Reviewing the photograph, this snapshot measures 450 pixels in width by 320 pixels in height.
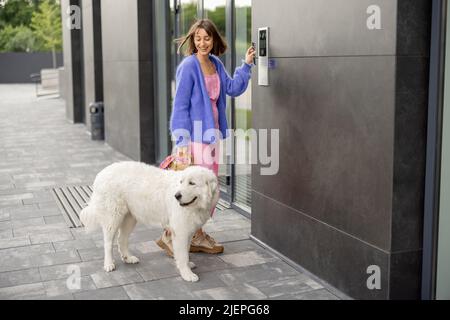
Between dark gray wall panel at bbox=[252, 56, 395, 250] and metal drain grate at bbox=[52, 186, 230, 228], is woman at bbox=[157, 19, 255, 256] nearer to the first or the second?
dark gray wall panel at bbox=[252, 56, 395, 250]

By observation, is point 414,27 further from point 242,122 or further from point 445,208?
point 242,122

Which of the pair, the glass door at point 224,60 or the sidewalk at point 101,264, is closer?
the sidewalk at point 101,264

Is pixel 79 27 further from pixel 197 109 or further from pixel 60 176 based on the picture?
pixel 197 109

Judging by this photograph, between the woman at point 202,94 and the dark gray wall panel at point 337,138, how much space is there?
39 centimetres

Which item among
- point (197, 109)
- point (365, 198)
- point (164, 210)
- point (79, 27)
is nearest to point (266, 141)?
point (197, 109)

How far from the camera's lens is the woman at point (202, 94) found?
484cm

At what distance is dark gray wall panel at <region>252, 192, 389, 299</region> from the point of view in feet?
12.6

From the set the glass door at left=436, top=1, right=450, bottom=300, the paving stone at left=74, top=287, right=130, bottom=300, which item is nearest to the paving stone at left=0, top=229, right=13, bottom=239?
the paving stone at left=74, top=287, right=130, bottom=300

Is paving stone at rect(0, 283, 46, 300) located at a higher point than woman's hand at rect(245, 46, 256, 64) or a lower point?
lower

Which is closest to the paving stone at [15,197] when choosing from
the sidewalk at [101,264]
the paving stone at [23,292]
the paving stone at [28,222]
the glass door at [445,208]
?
the sidewalk at [101,264]

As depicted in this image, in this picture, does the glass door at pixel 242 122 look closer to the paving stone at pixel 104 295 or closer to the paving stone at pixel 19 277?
the paving stone at pixel 104 295

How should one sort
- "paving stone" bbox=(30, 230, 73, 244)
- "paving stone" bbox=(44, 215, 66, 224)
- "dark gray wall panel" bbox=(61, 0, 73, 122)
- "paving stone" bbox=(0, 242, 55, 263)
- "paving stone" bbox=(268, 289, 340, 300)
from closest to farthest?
1. "paving stone" bbox=(268, 289, 340, 300)
2. "paving stone" bbox=(0, 242, 55, 263)
3. "paving stone" bbox=(30, 230, 73, 244)
4. "paving stone" bbox=(44, 215, 66, 224)
5. "dark gray wall panel" bbox=(61, 0, 73, 122)
